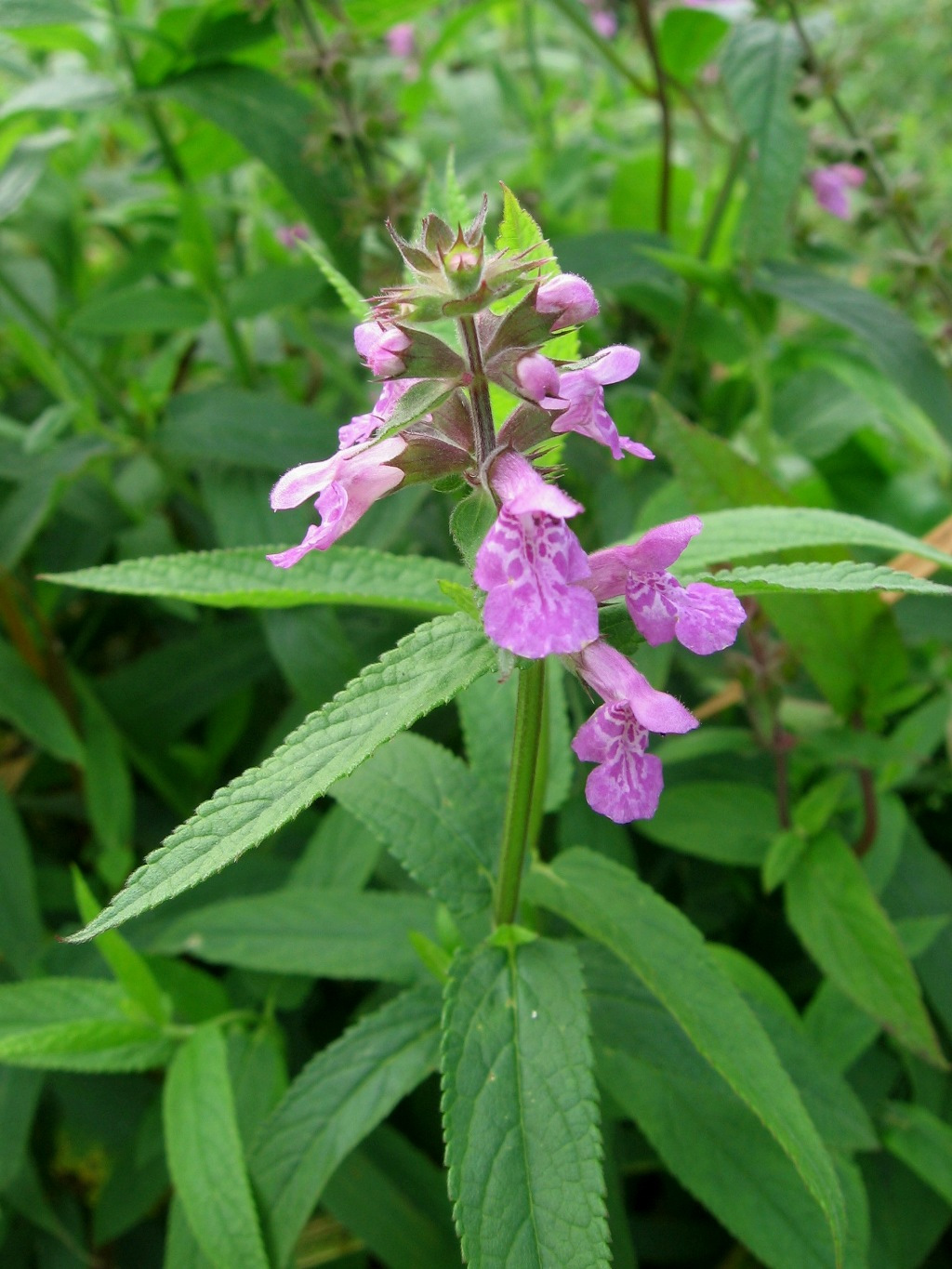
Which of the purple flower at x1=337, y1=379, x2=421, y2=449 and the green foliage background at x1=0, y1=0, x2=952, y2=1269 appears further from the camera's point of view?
the green foliage background at x1=0, y1=0, x2=952, y2=1269

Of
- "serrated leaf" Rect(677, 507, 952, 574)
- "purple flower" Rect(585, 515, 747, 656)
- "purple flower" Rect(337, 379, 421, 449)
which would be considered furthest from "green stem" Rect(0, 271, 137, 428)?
"purple flower" Rect(585, 515, 747, 656)

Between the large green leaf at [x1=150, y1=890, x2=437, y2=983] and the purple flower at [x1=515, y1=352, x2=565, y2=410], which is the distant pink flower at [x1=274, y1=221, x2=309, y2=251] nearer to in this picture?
the large green leaf at [x1=150, y1=890, x2=437, y2=983]

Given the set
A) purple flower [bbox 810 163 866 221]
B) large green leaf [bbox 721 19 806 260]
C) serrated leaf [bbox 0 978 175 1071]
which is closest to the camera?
serrated leaf [bbox 0 978 175 1071]

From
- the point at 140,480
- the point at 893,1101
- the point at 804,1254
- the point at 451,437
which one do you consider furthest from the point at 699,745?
the point at 140,480

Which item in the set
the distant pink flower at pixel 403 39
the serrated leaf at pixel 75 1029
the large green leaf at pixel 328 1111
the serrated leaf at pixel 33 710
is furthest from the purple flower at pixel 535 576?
the distant pink flower at pixel 403 39

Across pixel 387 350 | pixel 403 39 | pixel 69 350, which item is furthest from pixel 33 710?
pixel 403 39

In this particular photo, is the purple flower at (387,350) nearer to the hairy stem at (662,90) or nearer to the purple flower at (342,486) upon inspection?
the purple flower at (342,486)
